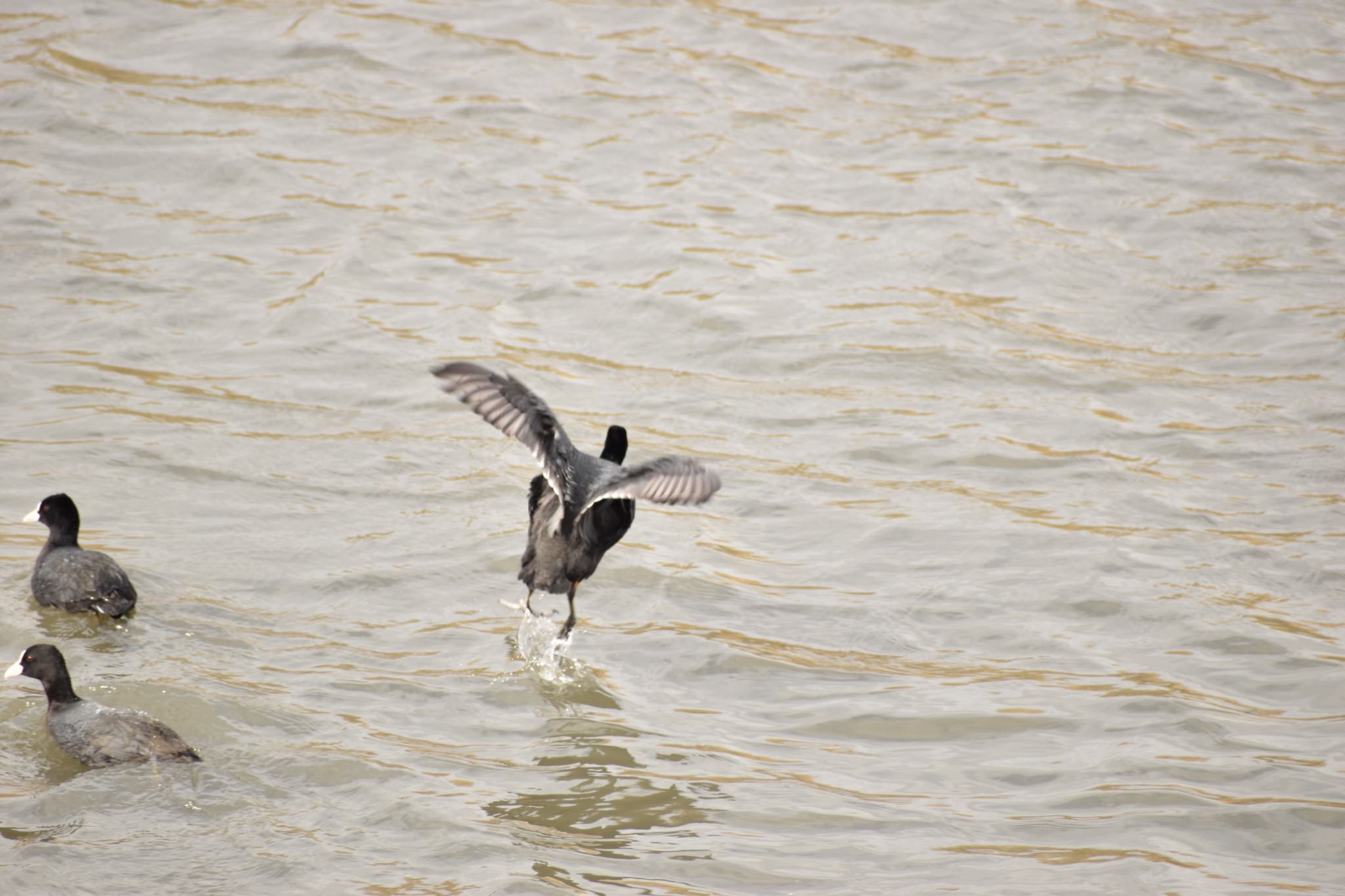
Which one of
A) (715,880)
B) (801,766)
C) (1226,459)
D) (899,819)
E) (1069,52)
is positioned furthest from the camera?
(1069,52)

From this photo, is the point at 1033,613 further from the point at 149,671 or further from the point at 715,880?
the point at 149,671

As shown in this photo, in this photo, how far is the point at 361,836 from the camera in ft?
19.6

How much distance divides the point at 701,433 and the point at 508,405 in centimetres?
324

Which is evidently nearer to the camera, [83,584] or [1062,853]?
[1062,853]

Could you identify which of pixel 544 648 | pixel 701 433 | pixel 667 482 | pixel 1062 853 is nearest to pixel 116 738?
pixel 544 648

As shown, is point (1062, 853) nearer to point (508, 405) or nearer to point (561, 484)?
point (561, 484)

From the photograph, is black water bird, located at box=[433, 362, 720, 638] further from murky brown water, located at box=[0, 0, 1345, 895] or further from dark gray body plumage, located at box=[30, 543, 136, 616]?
dark gray body plumage, located at box=[30, 543, 136, 616]

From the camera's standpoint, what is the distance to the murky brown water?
6.30 meters

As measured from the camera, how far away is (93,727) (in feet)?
20.6

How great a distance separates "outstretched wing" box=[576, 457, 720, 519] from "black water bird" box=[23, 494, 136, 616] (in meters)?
2.40

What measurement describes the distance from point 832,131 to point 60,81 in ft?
25.0

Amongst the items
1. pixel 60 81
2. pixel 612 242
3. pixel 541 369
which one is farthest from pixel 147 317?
pixel 60 81

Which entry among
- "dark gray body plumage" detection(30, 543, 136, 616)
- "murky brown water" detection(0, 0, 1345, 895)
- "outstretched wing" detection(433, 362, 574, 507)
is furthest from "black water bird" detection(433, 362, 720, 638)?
"dark gray body plumage" detection(30, 543, 136, 616)

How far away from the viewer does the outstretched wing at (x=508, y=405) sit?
23.3ft
